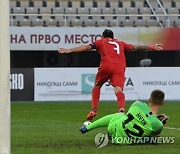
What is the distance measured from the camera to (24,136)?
1184cm

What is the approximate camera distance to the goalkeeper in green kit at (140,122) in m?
10.1

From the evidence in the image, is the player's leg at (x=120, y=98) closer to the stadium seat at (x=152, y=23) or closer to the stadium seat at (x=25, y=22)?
the stadium seat at (x=25, y=22)

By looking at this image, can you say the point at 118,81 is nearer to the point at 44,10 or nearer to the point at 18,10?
the point at 18,10

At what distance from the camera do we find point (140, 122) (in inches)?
398

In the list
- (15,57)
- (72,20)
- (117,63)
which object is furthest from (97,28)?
(117,63)

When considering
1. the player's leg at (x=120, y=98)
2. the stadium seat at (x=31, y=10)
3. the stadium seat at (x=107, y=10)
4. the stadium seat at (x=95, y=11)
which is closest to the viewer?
the player's leg at (x=120, y=98)

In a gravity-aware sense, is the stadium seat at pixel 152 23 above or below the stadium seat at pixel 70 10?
below

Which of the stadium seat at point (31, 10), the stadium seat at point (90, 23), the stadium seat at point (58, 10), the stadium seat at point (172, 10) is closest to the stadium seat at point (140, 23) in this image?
the stadium seat at point (172, 10)

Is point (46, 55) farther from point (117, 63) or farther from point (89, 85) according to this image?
point (117, 63)

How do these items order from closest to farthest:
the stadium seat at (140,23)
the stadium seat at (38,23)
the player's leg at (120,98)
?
the player's leg at (120,98) < the stadium seat at (38,23) < the stadium seat at (140,23)

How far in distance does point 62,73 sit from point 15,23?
6.06 meters

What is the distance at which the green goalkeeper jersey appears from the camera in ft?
33.1

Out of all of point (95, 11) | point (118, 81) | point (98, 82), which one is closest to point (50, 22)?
point (95, 11)

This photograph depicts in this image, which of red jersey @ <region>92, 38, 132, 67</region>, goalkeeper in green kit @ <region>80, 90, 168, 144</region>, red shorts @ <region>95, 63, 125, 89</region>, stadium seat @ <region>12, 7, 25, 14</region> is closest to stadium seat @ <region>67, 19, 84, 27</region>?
stadium seat @ <region>12, 7, 25, 14</region>
